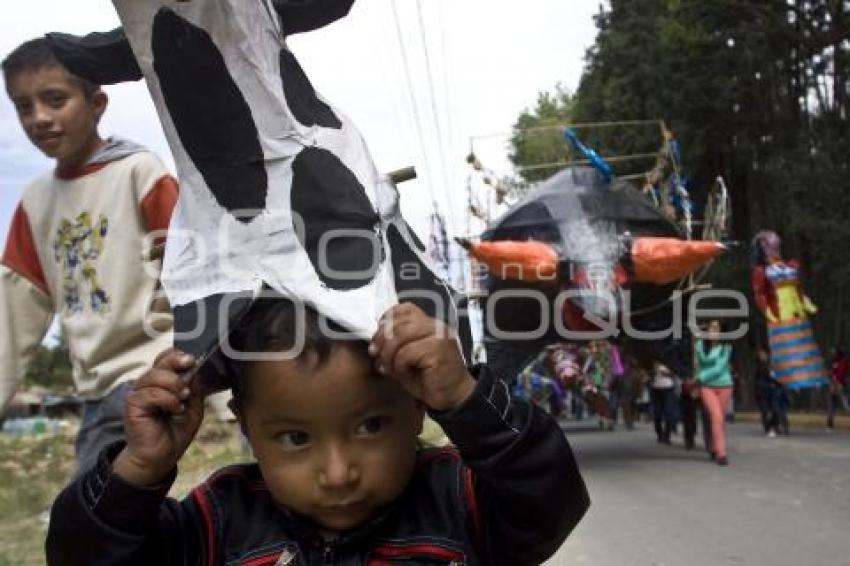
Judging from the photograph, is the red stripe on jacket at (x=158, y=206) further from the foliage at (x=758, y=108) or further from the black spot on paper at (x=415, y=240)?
the foliage at (x=758, y=108)

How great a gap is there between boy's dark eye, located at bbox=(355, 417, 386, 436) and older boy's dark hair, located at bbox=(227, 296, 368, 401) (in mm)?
134

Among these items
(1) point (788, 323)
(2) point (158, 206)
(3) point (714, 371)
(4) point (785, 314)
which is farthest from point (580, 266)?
(2) point (158, 206)

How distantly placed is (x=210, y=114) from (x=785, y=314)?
11.4m

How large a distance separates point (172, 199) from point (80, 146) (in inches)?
13.9

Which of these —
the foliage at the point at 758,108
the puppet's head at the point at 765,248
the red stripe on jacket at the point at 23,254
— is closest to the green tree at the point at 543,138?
the foliage at the point at 758,108

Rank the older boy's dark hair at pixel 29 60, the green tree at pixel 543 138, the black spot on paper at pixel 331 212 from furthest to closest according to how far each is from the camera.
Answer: the green tree at pixel 543 138 < the older boy's dark hair at pixel 29 60 < the black spot on paper at pixel 331 212

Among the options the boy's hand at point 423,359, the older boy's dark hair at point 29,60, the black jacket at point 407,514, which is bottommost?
the black jacket at point 407,514

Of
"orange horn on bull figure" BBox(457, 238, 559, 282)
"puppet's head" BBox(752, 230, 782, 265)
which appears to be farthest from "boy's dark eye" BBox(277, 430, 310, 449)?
"puppet's head" BBox(752, 230, 782, 265)

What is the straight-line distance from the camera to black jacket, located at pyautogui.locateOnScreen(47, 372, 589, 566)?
1786mm

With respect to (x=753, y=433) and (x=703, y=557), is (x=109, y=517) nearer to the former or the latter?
(x=703, y=557)

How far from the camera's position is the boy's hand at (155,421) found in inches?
73.1

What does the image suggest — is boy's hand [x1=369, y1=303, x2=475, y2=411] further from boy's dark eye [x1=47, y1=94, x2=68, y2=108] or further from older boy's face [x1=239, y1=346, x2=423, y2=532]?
boy's dark eye [x1=47, y1=94, x2=68, y2=108]

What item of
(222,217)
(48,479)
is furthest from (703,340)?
(222,217)

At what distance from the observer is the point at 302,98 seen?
6.75 feet
